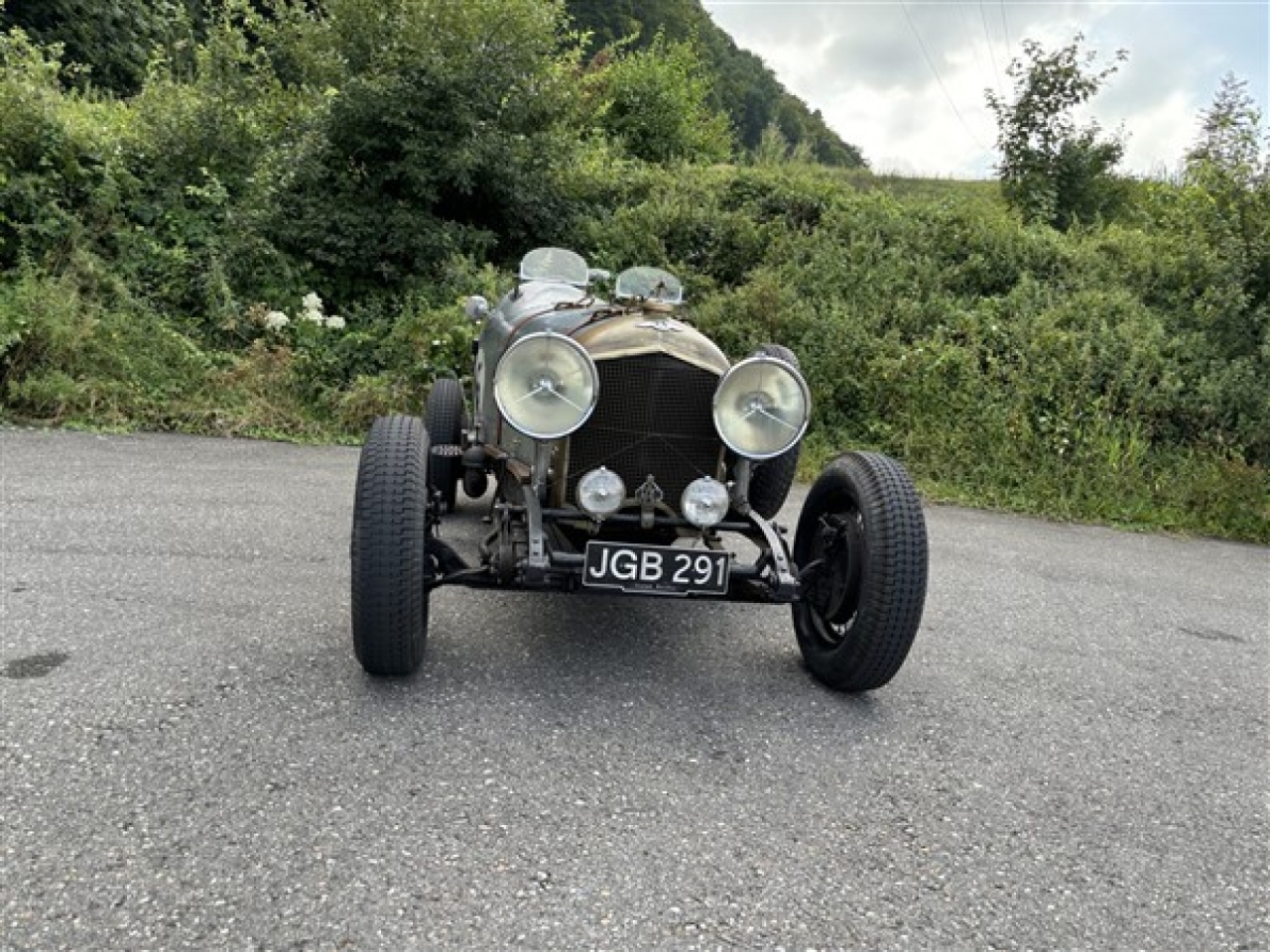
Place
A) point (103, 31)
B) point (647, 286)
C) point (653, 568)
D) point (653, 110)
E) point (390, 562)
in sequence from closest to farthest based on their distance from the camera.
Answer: point (390, 562) → point (653, 568) → point (647, 286) → point (653, 110) → point (103, 31)

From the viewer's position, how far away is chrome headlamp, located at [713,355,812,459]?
9.71ft

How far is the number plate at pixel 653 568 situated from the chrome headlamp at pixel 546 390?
0.43 meters

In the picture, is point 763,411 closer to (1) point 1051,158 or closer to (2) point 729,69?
(1) point 1051,158

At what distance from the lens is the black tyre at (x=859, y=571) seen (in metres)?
2.88

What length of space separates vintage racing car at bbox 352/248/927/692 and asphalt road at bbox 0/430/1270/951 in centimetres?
34

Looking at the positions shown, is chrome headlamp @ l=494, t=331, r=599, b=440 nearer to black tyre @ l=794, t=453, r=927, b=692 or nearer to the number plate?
the number plate

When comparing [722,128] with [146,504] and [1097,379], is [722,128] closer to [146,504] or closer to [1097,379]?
[1097,379]

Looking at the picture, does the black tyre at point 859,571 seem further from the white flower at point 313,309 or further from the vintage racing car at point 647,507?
the white flower at point 313,309

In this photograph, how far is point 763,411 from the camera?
9.79 ft

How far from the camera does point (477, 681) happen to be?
9.66 feet

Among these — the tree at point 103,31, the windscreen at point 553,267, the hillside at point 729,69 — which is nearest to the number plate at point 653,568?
the windscreen at point 553,267

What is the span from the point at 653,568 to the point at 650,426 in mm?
553

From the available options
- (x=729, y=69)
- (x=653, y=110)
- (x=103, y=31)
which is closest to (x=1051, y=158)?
(x=653, y=110)

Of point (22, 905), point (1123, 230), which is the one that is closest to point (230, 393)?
point (22, 905)
